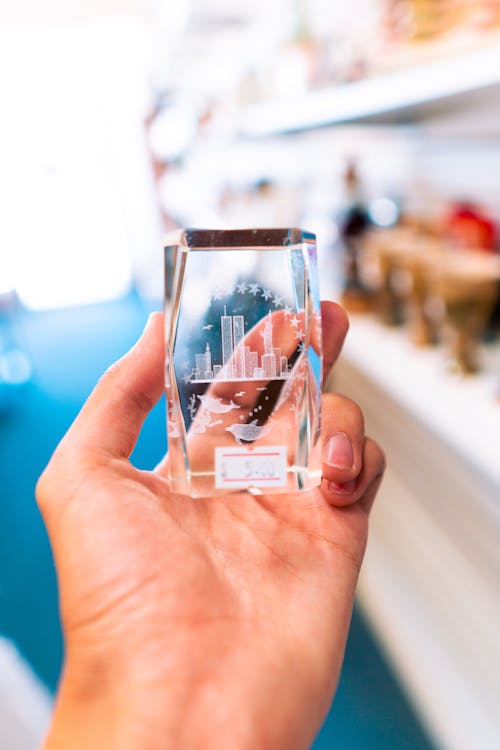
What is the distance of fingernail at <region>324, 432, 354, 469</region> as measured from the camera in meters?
0.50

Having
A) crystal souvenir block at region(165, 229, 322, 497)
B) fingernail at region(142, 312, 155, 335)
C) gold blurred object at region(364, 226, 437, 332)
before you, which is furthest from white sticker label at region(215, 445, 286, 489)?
gold blurred object at region(364, 226, 437, 332)

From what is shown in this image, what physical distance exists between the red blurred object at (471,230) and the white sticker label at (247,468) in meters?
0.67

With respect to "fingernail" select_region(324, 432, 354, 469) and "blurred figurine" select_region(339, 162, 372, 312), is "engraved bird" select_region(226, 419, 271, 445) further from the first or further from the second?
"blurred figurine" select_region(339, 162, 372, 312)

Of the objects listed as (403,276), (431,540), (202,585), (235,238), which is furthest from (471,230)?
(202,585)

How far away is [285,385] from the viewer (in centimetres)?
50

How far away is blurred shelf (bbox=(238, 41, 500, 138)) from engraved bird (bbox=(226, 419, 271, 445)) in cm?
40

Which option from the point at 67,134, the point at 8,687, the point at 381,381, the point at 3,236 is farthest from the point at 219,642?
the point at 67,134

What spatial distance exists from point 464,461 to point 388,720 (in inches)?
16.6

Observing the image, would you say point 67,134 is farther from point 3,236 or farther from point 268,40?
point 268,40

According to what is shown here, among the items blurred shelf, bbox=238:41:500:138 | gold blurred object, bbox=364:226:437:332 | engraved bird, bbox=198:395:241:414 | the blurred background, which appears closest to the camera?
engraved bird, bbox=198:395:241:414

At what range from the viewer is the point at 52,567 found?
943mm

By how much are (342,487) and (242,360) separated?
150mm

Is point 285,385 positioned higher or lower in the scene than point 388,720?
higher

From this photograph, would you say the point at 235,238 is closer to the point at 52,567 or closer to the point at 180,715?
the point at 180,715
